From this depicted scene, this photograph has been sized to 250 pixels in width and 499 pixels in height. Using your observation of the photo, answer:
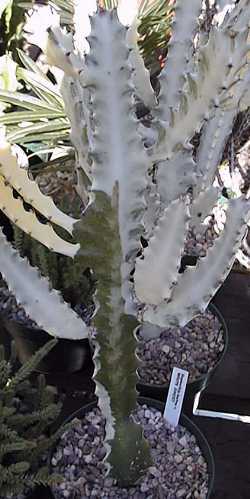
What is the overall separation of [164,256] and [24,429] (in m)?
0.47

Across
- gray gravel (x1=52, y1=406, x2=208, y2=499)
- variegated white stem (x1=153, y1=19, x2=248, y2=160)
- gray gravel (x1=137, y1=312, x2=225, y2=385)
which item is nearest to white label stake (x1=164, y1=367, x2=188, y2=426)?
gray gravel (x1=52, y1=406, x2=208, y2=499)

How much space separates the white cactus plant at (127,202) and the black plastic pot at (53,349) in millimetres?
360

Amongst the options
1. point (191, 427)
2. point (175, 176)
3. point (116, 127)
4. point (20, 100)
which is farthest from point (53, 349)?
point (116, 127)

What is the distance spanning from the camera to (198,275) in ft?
3.24

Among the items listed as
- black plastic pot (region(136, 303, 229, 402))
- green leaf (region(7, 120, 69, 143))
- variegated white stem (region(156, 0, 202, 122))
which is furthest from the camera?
green leaf (region(7, 120, 69, 143))

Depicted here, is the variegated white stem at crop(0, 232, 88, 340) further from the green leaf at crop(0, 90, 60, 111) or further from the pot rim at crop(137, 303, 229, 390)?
the green leaf at crop(0, 90, 60, 111)

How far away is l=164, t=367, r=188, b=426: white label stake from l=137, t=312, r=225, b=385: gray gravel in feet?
0.40

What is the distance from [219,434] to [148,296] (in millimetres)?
531

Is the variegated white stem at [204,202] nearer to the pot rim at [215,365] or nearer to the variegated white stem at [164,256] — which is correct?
the pot rim at [215,365]

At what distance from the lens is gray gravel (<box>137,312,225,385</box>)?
1.40 metres

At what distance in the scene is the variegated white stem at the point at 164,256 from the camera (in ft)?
3.04

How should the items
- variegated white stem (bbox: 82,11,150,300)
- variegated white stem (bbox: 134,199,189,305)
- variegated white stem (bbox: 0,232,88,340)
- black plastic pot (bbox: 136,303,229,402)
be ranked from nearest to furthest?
variegated white stem (bbox: 82,11,150,300) < variegated white stem (bbox: 134,199,189,305) < variegated white stem (bbox: 0,232,88,340) < black plastic pot (bbox: 136,303,229,402)

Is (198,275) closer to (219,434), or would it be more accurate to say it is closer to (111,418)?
(111,418)

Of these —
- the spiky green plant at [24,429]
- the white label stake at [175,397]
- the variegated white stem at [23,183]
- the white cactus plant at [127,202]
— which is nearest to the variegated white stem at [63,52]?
the white cactus plant at [127,202]
